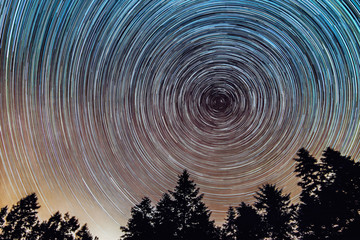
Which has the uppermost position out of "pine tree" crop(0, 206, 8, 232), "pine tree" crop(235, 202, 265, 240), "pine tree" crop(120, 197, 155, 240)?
"pine tree" crop(235, 202, 265, 240)

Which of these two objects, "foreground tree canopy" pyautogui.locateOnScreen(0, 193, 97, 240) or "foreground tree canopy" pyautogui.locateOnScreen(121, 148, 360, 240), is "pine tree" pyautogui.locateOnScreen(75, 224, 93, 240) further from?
"foreground tree canopy" pyautogui.locateOnScreen(121, 148, 360, 240)

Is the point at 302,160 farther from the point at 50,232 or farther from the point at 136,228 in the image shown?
the point at 50,232

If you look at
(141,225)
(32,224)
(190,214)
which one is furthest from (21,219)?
(190,214)

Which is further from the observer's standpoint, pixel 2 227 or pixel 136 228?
pixel 2 227

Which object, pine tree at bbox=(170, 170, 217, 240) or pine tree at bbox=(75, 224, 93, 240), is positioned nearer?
pine tree at bbox=(170, 170, 217, 240)

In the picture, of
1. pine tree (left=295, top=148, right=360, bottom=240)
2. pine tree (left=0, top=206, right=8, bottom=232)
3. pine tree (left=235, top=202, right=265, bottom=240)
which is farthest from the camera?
pine tree (left=0, top=206, right=8, bottom=232)

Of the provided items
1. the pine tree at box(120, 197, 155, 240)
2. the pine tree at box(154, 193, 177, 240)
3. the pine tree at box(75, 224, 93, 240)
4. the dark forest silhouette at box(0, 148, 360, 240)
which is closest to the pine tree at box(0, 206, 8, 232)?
the dark forest silhouette at box(0, 148, 360, 240)

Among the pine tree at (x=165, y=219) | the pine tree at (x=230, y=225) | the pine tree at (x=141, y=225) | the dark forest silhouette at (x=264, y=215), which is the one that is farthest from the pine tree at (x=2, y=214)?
the pine tree at (x=230, y=225)

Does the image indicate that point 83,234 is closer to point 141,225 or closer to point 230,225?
point 141,225

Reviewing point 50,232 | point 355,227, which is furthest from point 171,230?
point 50,232
